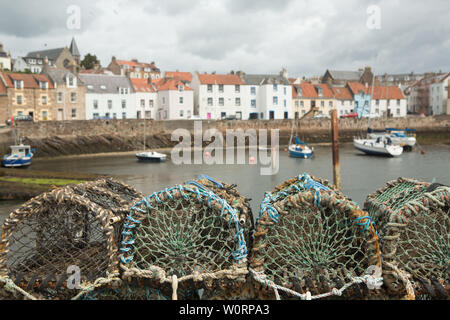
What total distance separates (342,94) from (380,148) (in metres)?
27.4

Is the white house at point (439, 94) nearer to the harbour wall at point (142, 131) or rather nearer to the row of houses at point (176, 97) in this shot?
the row of houses at point (176, 97)

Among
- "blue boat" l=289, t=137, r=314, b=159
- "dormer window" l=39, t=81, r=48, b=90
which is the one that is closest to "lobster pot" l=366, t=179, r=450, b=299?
"blue boat" l=289, t=137, r=314, b=159

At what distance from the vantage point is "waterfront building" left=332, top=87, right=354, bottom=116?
61875mm

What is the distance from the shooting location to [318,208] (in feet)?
12.1

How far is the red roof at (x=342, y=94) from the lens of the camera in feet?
203

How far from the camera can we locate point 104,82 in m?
48.8

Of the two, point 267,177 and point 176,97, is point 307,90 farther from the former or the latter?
point 267,177

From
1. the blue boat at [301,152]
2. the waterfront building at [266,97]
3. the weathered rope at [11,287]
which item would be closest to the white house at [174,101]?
the waterfront building at [266,97]

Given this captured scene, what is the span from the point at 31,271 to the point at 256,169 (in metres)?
24.5

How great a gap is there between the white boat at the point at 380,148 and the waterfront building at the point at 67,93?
30108mm

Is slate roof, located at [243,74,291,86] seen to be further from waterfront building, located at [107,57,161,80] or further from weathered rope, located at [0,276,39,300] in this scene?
weathered rope, located at [0,276,39,300]
